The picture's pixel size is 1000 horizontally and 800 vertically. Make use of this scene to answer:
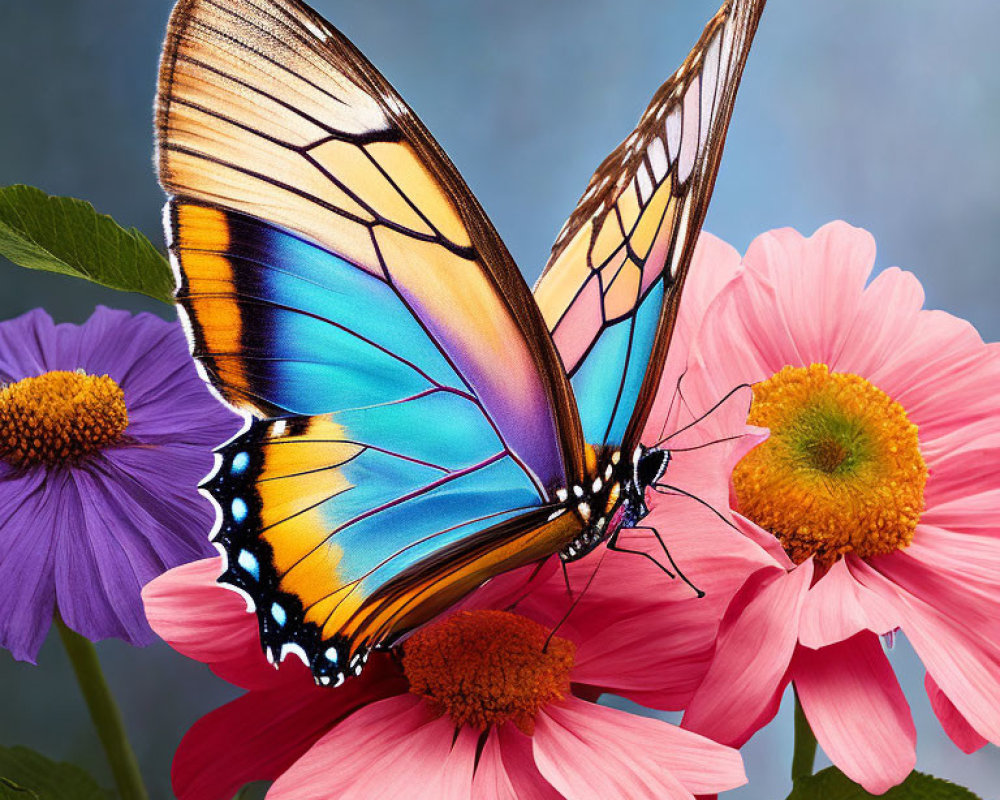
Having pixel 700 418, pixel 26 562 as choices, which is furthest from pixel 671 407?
pixel 26 562

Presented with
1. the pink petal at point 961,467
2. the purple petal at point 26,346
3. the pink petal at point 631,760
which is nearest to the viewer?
the pink petal at point 631,760

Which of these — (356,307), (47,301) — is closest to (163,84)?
(356,307)

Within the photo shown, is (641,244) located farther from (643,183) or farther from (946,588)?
(946,588)

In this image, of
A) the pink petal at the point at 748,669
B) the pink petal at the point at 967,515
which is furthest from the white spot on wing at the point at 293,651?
the pink petal at the point at 967,515

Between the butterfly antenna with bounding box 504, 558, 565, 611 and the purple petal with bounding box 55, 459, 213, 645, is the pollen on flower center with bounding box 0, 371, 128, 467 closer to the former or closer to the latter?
the purple petal with bounding box 55, 459, 213, 645

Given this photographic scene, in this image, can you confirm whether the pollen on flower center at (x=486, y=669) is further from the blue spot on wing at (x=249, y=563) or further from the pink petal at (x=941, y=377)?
the pink petal at (x=941, y=377)

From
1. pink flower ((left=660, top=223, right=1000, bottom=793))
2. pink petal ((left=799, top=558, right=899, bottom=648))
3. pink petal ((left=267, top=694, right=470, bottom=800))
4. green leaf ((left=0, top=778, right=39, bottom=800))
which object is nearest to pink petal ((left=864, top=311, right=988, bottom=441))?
pink flower ((left=660, top=223, right=1000, bottom=793))
